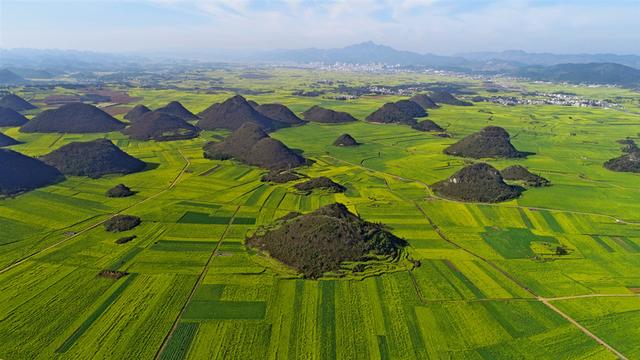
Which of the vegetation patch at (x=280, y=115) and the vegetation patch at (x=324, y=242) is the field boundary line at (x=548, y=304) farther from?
the vegetation patch at (x=280, y=115)

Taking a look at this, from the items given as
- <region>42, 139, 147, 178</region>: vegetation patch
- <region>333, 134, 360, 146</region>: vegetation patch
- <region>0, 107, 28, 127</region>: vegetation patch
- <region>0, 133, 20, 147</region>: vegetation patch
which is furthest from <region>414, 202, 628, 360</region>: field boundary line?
<region>0, 107, 28, 127</region>: vegetation patch

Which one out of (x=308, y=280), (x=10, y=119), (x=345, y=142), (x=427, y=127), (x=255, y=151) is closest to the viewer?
(x=308, y=280)

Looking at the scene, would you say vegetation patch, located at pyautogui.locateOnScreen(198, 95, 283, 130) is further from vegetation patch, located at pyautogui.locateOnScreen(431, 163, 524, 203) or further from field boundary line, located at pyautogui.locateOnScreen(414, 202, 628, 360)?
field boundary line, located at pyautogui.locateOnScreen(414, 202, 628, 360)

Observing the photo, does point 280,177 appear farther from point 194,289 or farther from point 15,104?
point 15,104

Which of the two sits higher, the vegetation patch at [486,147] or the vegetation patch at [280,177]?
the vegetation patch at [486,147]

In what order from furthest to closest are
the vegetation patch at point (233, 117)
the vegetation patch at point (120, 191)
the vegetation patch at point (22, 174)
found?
1. the vegetation patch at point (233, 117)
2. the vegetation patch at point (22, 174)
3. the vegetation patch at point (120, 191)

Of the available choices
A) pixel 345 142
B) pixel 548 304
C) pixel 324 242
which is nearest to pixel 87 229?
pixel 324 242

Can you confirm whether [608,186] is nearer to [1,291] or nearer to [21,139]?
[1,291]

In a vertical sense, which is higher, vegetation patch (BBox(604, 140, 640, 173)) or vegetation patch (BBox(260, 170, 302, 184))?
vegetation patch (BBox(604, 140, 640, 173))

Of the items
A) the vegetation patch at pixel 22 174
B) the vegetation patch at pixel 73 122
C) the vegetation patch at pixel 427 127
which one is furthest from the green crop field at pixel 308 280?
the vegetation patch at pixel 427 127
